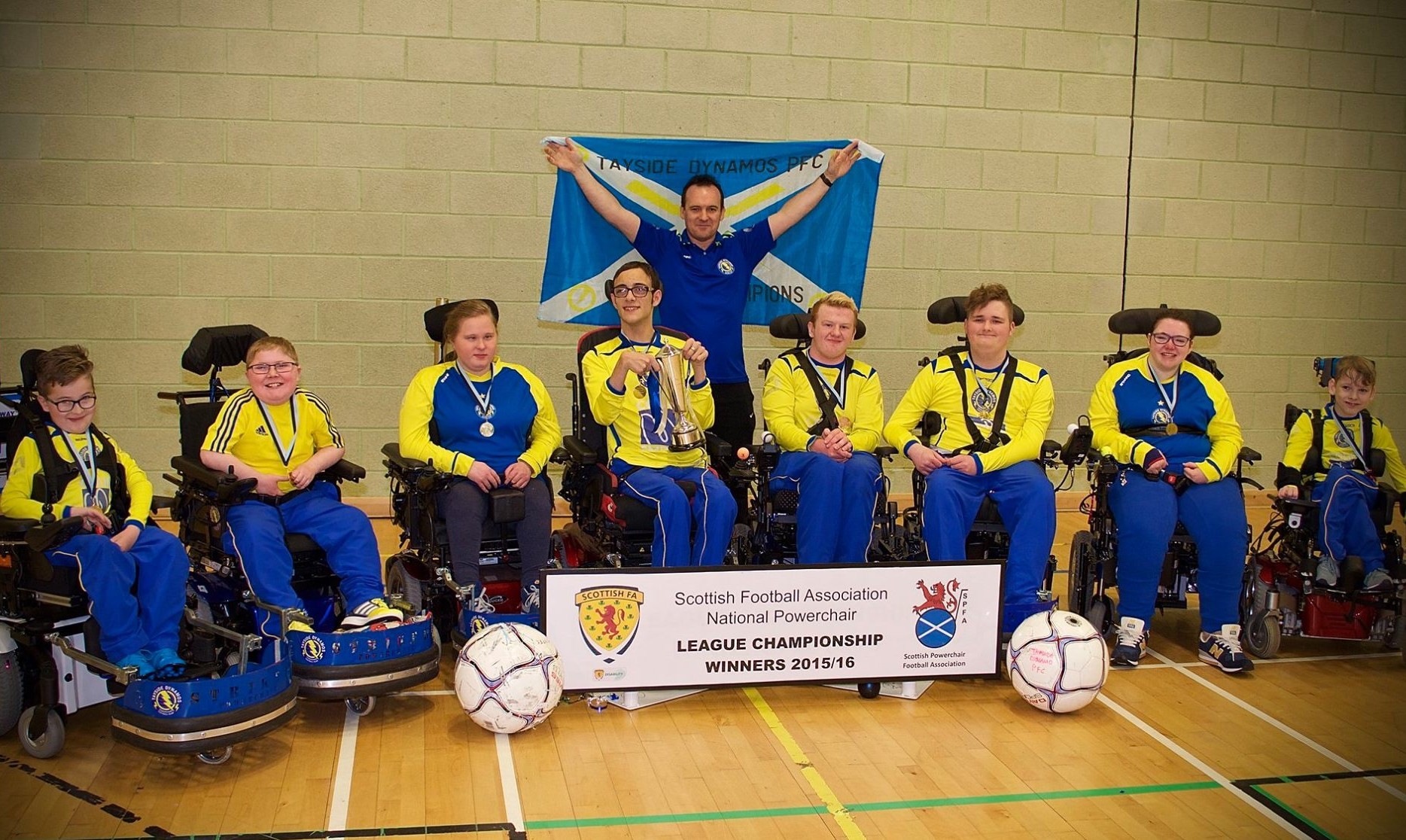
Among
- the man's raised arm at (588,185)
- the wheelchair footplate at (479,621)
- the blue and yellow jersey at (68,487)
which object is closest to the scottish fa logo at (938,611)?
the wheelchair footplate at (479,621)

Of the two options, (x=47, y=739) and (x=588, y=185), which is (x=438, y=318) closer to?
(x=588, y=185)

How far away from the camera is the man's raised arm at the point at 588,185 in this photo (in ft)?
16.9

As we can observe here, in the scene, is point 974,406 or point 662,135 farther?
point 662,135

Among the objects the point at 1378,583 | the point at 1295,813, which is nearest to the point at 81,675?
the point at 1295,813

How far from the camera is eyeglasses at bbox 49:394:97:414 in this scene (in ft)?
11.5

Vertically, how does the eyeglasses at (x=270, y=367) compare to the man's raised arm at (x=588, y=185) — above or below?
→ below

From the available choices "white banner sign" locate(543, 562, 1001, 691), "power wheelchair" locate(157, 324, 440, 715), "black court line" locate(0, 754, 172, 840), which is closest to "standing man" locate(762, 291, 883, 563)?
"white banner sign" locate(543, 562, 1001, 691)

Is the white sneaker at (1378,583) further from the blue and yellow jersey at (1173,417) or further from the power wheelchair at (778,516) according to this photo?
the power wheelchair at (778,516)

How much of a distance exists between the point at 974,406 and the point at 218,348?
8.81ft

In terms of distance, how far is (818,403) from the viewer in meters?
4.46

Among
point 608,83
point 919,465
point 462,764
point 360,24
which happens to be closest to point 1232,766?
point 919,465

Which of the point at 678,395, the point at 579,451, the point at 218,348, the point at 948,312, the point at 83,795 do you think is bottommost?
the point at 83,795

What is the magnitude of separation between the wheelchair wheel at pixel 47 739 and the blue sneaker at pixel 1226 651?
12.2ft

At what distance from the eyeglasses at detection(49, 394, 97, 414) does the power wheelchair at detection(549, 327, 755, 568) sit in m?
1.53
